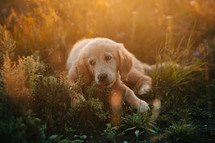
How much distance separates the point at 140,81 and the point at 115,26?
2347 millimetres

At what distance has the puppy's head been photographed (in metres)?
2.87

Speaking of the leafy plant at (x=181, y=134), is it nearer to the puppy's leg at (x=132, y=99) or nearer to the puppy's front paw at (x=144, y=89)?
the puppy's leg at (x=132, y=99)

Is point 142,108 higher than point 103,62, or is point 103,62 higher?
point 103,62

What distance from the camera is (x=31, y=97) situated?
2.12m

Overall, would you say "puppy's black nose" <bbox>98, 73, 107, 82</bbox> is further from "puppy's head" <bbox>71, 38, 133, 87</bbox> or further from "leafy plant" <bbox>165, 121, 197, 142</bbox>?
"leafy plant" <bbox>165, 121, 197, 142</bbox>

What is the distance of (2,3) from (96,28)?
4818 mm

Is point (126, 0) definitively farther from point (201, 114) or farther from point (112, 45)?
point (201, 114)

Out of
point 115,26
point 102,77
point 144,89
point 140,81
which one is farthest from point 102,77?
point 115,26

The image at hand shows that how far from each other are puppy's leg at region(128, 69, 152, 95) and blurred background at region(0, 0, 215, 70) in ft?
1.75

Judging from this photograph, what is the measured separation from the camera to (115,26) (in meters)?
5.41

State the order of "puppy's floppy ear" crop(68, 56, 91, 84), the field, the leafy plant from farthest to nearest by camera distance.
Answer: "puppy's floppy ear" crop(68, 56, 91, 84) < the leafy plant < the field

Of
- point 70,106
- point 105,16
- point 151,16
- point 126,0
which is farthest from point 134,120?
point 126,0

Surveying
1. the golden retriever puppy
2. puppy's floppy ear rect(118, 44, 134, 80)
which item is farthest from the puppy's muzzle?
puppy's floppy ear rect(118, 44, 134, 80)

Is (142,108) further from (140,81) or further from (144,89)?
(140,81)
